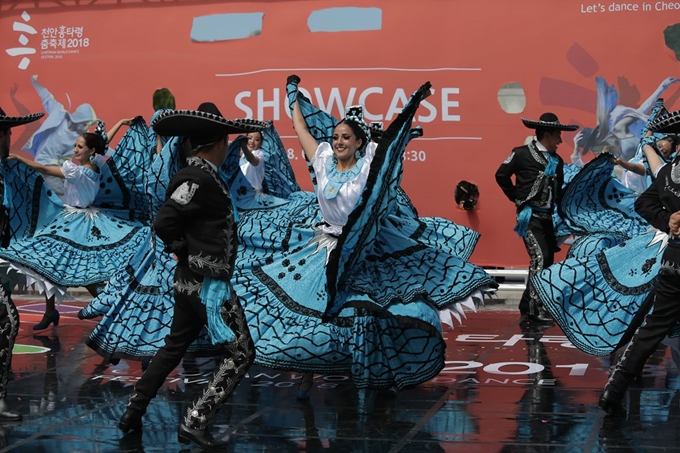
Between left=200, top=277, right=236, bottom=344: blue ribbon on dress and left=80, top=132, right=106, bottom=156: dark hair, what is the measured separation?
4.22m

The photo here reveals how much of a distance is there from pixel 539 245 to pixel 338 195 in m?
3.74

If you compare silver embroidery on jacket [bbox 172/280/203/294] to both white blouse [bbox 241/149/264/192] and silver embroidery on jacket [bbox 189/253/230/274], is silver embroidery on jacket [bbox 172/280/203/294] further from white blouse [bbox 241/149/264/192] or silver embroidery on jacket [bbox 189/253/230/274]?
white blouse [bbox 241/149/264/192]

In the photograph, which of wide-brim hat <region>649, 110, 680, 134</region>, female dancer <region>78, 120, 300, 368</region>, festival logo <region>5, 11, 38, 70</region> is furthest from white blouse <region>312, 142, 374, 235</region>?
festival logo <region>5, 11, 38, 70</region>

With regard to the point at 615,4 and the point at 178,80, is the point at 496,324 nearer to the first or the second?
the point at 615,4

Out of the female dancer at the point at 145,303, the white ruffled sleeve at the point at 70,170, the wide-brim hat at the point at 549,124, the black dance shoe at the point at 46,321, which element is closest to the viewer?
the female dancer at the point at 145,303

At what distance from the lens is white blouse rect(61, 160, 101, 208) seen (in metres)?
8.87

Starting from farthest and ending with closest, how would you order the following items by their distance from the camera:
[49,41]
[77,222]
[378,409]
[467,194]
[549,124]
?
[49,41] → [467,194] → [549,124] → [77,222] → [378,409]

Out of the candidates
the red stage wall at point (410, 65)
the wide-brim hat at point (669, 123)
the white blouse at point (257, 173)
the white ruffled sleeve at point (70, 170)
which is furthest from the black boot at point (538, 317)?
the wide-brim hat at point (669, 123)

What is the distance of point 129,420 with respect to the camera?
5.38m

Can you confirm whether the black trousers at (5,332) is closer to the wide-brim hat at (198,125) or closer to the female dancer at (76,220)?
the wide-brim hat at (198,125)

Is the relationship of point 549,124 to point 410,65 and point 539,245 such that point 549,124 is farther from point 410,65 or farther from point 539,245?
point 410,65

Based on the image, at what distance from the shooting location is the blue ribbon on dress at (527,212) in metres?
9.66

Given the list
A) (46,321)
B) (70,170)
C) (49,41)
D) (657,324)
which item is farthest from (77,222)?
(657,324)

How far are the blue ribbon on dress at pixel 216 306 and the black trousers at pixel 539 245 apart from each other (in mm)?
5036
